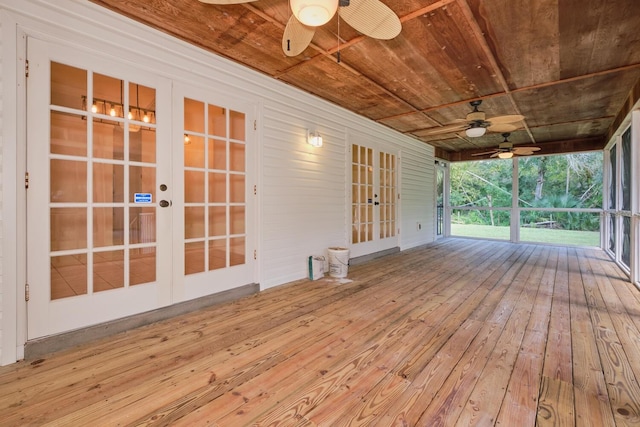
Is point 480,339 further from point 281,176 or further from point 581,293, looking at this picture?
point 281,176

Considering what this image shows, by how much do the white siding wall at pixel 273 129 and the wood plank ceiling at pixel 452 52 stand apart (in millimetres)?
150

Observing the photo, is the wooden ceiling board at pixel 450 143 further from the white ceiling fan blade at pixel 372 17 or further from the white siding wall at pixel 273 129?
the white ceiling fan blade at pixel 372 17

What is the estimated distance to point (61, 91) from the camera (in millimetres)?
2191

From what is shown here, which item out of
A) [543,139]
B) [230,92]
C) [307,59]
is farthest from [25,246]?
[543,139]

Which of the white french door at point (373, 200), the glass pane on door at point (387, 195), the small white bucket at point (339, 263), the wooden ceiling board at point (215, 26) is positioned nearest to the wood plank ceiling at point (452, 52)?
the wooden ceiling board at point (215, 26)

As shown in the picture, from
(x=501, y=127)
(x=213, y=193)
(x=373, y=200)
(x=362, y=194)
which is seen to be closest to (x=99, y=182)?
(x=213, y=193)

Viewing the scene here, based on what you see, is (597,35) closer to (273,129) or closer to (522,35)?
(522,35)

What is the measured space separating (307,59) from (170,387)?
3234mm

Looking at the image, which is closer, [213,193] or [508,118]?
[213,193]

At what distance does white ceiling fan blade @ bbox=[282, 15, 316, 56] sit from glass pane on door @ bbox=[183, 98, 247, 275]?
1291 mm

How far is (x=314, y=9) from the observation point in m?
1.50

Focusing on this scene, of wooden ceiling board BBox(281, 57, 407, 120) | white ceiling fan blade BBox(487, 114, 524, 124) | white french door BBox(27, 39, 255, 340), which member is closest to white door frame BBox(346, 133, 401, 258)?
wooden ceiling board BBox(281, 57, 407, 120)

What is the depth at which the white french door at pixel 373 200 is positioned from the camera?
5201 millimetres

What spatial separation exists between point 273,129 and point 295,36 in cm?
164
